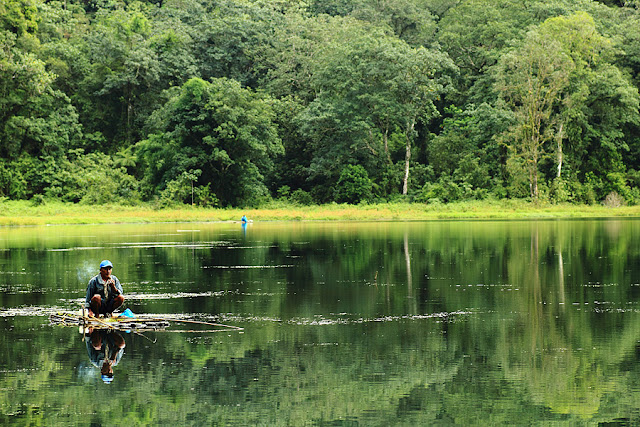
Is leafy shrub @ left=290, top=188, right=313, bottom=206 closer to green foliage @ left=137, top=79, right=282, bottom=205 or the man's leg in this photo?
green foliage @ left=137, top=79, right=282, bottom=205

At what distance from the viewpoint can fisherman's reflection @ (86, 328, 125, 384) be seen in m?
10.6

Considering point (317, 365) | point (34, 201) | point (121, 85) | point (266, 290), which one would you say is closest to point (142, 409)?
point (317, 365)

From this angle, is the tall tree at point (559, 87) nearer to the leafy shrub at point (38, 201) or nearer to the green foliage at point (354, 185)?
the green foliage at point (354, 185)

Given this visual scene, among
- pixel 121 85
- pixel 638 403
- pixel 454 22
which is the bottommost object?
pixel 638 403

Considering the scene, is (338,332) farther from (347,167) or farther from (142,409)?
(347,167)

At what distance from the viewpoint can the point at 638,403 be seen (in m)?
8.74

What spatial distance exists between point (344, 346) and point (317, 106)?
54.3 meters

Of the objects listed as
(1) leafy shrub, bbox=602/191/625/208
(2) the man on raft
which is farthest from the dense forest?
(2) the man on raft

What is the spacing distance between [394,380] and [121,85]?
201ft

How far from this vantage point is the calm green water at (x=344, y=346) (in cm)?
874

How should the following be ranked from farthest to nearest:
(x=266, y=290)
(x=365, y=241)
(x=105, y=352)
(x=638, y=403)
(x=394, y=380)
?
(x=365, y=241) < (x=266, y=290) < (x=105, y=352) < (x=394, y=380) < (x=638, y=403)

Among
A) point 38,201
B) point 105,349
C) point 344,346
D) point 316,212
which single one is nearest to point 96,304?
point 105,349

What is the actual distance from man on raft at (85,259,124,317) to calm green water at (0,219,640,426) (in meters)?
0.56

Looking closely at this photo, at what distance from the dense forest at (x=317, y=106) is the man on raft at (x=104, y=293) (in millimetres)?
46108
